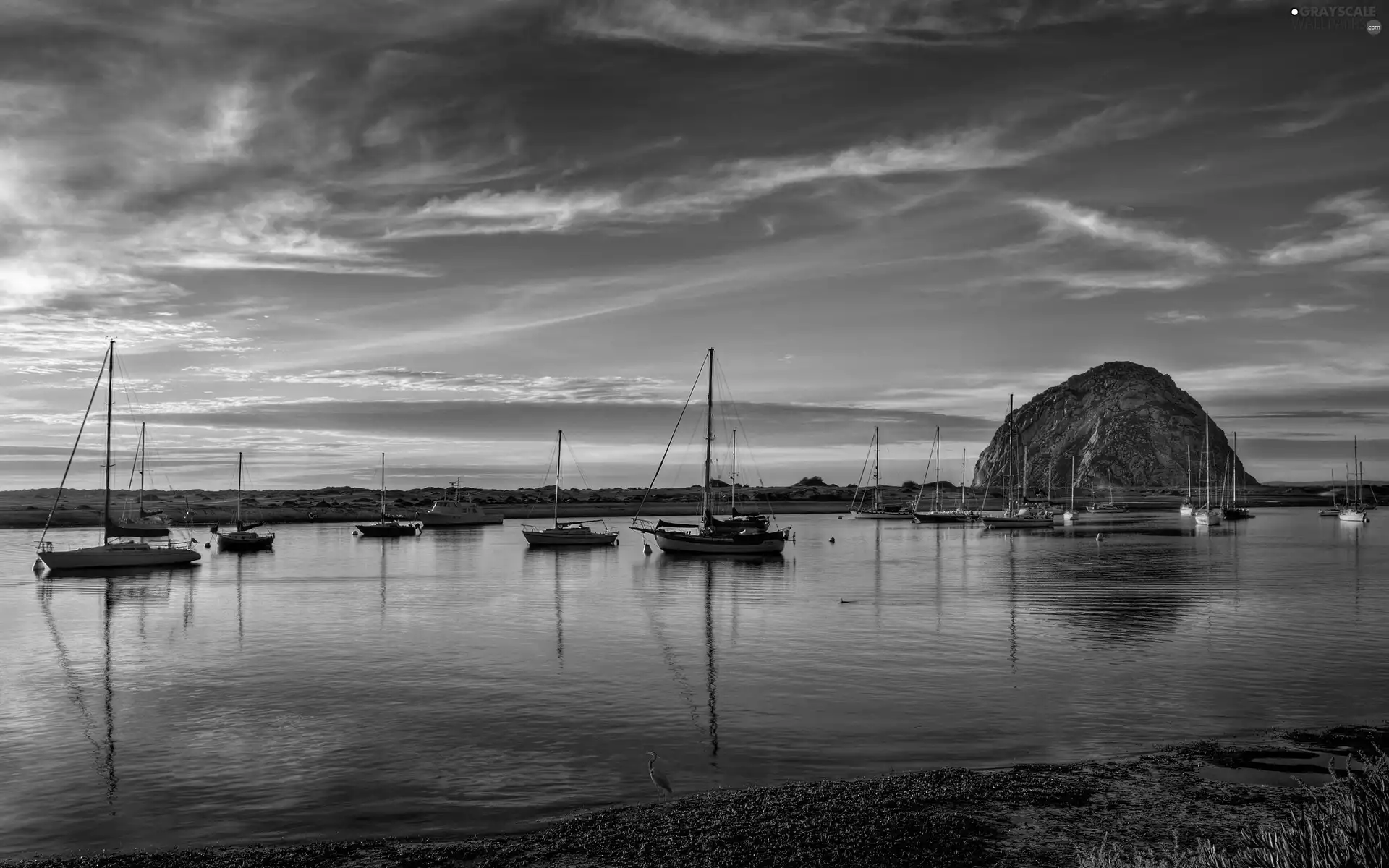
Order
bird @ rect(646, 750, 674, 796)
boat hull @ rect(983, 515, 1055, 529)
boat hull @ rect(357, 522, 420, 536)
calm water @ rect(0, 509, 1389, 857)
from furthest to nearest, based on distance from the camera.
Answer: boat hull @ rect(983, 515, 1055, 529), boat hull @ rect(357, 522, 420, 536), calm water @ rect(0, 509, 1389, 857), bird @ rect(646, 750, 674, 796)

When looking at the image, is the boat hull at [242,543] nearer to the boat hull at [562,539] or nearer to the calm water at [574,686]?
the boat hull at [562,539]

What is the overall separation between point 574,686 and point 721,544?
172 ft

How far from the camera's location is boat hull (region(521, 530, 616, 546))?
290 feet

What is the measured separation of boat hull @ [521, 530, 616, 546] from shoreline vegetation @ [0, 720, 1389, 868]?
243 feet

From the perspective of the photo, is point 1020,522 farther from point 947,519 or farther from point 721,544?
point 721,544

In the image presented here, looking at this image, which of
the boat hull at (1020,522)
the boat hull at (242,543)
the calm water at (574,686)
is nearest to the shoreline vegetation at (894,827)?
the calm water at (574,686)

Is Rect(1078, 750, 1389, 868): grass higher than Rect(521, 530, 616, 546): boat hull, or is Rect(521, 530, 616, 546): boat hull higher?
Rect(1078, 750, 1389, 868): grass

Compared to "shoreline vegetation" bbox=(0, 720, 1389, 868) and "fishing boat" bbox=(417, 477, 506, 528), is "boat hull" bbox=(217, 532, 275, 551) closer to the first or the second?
"fishing boat" bbox=(417, 477, 506, 528)

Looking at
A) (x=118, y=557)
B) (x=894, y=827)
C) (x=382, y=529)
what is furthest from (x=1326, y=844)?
(x=382, y=529)

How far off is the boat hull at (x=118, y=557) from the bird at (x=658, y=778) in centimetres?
5764

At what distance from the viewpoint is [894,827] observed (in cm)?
1307

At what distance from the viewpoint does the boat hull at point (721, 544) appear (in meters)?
76.6

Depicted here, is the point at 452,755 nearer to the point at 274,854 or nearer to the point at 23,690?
A: the point at 274,854

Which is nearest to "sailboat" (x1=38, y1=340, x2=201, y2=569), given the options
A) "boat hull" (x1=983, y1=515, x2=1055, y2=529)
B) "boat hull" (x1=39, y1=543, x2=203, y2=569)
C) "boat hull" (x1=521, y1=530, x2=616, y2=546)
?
"boat hull" (x1=39, y1=543, x2=203, y2=569)
